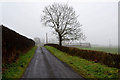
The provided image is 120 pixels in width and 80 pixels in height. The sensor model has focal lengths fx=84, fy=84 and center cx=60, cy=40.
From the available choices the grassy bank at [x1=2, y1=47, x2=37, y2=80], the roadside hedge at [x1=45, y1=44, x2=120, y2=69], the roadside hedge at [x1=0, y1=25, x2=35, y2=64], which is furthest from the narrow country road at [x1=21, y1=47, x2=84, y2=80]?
the roadside hedge at [x1=45, y1=44, x2=120, y2=69]

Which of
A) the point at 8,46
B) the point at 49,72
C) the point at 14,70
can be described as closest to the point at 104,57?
the point at 49,72

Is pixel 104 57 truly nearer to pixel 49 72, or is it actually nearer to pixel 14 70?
pixel 49 72

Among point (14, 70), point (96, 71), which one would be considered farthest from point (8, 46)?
point (96, 71)

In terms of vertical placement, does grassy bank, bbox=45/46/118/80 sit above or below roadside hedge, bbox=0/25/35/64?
below

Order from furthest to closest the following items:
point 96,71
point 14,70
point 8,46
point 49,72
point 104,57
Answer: point 104,57 < point 8,46 < point 96,71 < point 14,70 < point 49,72

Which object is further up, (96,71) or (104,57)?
(104,57)

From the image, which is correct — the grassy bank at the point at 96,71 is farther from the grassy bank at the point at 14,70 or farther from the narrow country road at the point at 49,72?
the grassy bank at the point at 14,70

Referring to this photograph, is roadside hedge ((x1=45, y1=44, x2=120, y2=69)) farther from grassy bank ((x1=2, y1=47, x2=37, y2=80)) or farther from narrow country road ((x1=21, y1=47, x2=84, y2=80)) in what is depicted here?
grassy bank ((x1=2, y1=47, x2=37, y2=80))

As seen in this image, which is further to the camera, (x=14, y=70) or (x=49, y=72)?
(x=14, y=70)

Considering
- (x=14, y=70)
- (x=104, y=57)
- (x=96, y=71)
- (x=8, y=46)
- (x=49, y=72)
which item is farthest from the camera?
(x=104, y=57)

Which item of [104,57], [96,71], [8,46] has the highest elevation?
[8,46]

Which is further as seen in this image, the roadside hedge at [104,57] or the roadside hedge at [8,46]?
the roadside hedge at [104,57]

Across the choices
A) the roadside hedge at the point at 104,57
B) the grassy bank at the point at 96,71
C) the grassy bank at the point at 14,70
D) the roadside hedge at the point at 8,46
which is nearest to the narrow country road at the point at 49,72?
the grassy bank at the point at 14,70

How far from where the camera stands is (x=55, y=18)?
2691 cm
